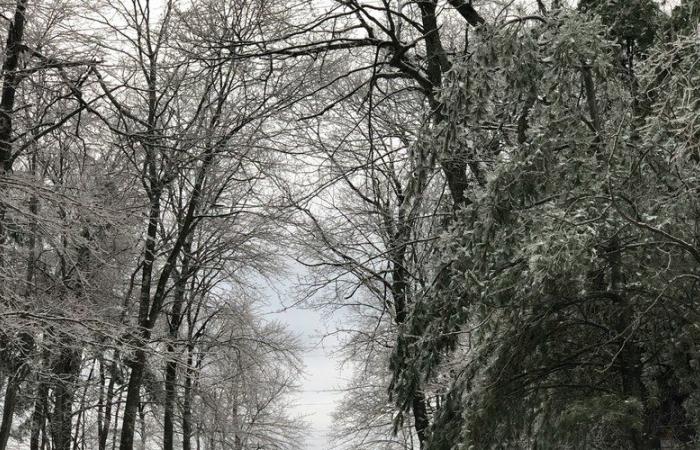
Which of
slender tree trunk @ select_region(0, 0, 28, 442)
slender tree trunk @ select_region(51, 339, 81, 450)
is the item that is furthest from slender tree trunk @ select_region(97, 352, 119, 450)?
slender tree trunk @ select_region(0, 0, 28, 442)

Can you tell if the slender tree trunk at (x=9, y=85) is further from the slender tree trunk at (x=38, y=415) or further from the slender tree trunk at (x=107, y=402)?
the slender tree trunk at (x=107, y=402)

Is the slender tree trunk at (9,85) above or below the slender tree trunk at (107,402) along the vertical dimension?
above

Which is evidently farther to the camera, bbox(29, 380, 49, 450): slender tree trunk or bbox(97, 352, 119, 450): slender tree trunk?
bbox(97, 352, 119, 450): slender tree trunk

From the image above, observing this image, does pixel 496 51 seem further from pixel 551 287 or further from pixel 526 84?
pixel 551 287

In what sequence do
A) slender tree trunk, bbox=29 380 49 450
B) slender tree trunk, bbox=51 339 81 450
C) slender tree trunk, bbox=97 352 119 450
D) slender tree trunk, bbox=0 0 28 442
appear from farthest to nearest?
slender tree trunk, bbox=97 352 119 450 < slender tree trunk, bbox=29 380 49 450 < slender tree trunk, bbox=51 339 81 450 < slender tree trunk, bbox=0 0 28 442

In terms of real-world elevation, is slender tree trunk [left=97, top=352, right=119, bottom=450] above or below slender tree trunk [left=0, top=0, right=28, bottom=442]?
below

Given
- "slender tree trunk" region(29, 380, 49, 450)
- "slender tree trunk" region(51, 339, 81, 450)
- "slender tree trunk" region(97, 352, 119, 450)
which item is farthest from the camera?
"slender tree trunk" region(97, 352, 119, 450)

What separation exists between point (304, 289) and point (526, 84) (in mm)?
9199

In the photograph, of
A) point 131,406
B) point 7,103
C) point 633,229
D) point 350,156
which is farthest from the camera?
point 350,156

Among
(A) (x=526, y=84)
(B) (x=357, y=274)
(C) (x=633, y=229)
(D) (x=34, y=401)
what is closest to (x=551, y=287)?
(C) (x=633, y=229)

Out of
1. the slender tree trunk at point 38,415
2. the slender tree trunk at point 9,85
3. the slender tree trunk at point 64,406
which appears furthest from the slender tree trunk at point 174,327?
the slender tree trunk at point 9,85

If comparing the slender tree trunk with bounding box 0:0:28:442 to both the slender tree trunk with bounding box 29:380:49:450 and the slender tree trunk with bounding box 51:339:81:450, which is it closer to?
the slender tree trunk with bounding box 51:339:81:450

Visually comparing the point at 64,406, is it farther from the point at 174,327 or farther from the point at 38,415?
the point at 174,327

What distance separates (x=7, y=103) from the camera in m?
10.4
